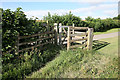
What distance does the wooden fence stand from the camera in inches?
217

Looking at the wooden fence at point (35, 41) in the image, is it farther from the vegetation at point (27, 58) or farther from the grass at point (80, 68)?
the grass at point (80, 68)

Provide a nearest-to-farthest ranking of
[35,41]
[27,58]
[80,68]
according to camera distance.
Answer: [80,68] → [27,58] → [35,41]

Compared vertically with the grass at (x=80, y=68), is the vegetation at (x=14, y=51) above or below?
above

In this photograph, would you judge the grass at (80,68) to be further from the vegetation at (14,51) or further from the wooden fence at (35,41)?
the wooden fence at (35,41)

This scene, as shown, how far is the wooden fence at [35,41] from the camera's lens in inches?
217

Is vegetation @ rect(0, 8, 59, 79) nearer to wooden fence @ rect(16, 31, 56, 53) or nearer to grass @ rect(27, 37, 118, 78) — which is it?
wooden fence @ rect(16, 31, 56, 53)

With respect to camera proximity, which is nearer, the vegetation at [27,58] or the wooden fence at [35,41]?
the vegetation at [27,58]

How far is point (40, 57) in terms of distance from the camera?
5.86m

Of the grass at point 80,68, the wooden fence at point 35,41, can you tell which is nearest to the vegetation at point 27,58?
the grass at point 80,68

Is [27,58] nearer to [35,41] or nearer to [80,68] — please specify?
[35,41]

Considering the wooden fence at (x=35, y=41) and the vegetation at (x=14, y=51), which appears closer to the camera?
the vegetation at (x=14, y=51)

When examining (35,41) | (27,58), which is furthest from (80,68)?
(35,41)

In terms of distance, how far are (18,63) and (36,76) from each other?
118 centimetres

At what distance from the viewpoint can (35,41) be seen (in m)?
6.12
